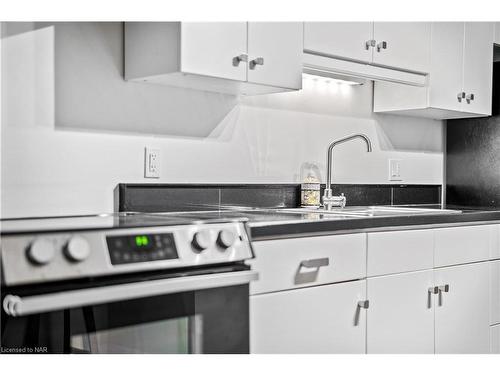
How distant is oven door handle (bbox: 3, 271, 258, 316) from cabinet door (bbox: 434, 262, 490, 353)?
1132mm

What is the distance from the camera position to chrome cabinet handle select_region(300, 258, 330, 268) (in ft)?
7.29

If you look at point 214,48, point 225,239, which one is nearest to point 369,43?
point 214,48

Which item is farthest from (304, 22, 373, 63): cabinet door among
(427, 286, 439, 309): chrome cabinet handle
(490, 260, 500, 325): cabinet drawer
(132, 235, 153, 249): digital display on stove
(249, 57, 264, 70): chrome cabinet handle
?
(132, 235, 153, 249): digital display on stove

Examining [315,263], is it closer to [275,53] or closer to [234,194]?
[234,194]

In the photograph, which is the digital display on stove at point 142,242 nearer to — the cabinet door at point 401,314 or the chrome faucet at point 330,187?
the cabinet door at point 401,314

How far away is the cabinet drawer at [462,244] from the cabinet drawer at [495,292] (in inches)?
3.2

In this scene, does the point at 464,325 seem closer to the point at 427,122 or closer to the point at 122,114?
the point at 427,122

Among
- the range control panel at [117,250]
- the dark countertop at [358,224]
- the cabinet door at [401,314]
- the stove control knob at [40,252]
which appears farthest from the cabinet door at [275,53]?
the stove control knob at [40,252]

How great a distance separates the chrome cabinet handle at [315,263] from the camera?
7.29ft

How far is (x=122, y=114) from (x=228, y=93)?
48cm

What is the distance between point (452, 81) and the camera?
328 cm

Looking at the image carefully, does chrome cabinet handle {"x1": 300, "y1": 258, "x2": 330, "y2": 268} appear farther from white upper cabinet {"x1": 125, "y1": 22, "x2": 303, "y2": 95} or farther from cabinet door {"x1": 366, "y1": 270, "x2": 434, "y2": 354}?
white upper cabinet {"x1": 125, "y1": 22, "x2": 303, "y2": 95}

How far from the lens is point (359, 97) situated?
3.34 metres
